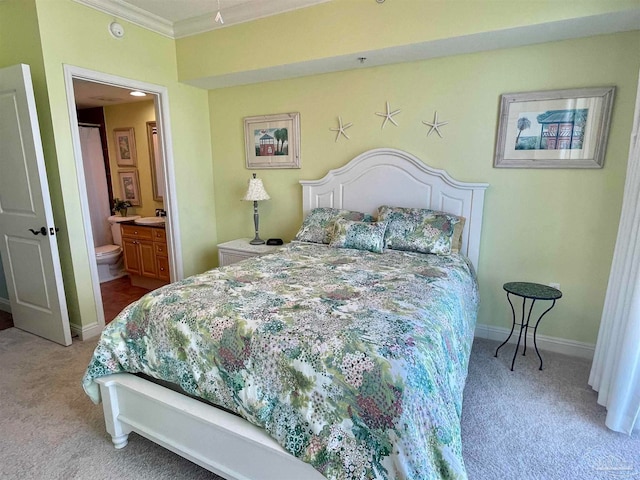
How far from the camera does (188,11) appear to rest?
3098 millimetres

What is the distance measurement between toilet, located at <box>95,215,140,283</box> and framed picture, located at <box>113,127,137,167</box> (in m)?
0.75

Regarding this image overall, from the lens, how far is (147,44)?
→ 326 centimetres

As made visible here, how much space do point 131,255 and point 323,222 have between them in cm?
261

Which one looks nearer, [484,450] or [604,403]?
[484,450]

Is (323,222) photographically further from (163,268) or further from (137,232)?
(137,232)

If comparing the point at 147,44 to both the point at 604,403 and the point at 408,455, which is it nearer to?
the point at 408,455

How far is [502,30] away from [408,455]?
2462 millimetres

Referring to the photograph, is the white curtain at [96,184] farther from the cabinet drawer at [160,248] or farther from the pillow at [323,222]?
the pillow at [323,222]

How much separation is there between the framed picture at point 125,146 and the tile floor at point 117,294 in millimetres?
1580

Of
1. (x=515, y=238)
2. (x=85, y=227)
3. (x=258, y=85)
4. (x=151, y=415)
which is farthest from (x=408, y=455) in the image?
(x=258, y=85)

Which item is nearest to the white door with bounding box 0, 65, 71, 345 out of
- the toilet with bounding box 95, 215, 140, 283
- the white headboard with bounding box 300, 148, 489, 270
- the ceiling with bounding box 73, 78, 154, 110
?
the ceiling with bounding box 73, 78, 154, 110

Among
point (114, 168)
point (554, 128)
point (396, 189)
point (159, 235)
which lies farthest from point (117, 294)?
point (554, 128)

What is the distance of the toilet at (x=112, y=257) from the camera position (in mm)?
4492

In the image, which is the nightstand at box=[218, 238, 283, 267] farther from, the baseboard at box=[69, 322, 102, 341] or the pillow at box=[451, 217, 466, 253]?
the pillow at box=[451, 217, 466, 253]
